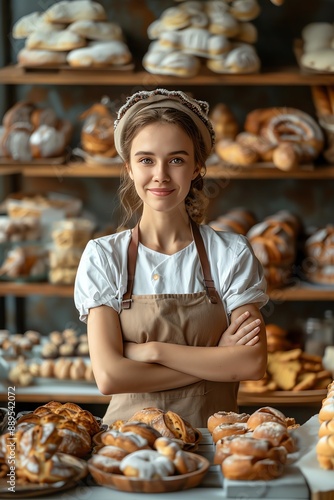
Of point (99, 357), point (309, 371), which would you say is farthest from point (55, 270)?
point (99, 357)

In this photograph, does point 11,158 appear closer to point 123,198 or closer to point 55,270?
point 55,270

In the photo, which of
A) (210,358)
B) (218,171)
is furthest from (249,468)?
(218,171)

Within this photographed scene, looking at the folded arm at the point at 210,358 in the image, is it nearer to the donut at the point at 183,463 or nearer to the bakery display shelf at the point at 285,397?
the donut at the point at 183,463

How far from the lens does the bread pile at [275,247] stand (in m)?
3.37

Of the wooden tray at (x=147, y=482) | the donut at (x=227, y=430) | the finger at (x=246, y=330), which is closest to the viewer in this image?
the wooden tray at (x=147, y=482)

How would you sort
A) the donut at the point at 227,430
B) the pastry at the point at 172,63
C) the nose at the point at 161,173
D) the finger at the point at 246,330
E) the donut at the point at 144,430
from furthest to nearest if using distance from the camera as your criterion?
the pastry at the point at 172,63 < the finger at the point at 246,330 < the nose at the point at 161,173 < the donut at the point at 227,430 < the donut at the point at 144,430

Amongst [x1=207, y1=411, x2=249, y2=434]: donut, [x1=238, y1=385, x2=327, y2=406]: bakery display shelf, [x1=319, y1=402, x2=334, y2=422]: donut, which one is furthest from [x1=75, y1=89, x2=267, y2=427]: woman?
[x1=238, y1=385, x2=327, y2=406]: bakery display shelf

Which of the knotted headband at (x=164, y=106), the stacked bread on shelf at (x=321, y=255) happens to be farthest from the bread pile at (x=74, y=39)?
the knotted headband at (x=164, y=106)

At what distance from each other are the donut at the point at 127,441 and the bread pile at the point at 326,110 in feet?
7.31

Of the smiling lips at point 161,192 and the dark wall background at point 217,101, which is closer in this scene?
the smiling lips at point 161,192

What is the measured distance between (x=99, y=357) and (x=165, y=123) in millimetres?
605

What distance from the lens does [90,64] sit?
3.32 m

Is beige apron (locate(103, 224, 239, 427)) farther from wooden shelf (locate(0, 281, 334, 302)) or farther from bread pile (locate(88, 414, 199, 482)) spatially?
wooden shelf (locate(0, 281, 334, 302))

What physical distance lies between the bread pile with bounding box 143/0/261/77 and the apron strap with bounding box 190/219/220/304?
4.17 ft
